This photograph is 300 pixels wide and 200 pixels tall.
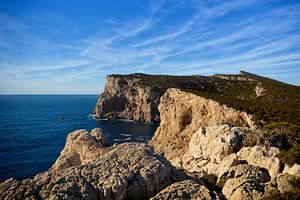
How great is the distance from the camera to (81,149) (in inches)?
1398

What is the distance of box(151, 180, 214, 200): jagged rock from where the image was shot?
1702cm

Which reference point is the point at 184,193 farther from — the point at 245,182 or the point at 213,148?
the point at 213,148

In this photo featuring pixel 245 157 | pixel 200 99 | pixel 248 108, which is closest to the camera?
pixel 245 157

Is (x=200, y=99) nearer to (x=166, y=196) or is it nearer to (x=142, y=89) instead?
(x=166, y=196)

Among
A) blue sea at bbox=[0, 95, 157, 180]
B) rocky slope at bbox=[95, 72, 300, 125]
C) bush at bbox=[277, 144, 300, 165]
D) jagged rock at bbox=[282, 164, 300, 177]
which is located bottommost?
blue sea at bbox=[0, 95, 157, 180]

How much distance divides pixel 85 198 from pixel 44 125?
333ft

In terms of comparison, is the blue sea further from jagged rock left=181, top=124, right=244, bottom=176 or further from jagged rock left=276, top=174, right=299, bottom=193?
jagged rock left=276, top=174, right=299, bottom=193

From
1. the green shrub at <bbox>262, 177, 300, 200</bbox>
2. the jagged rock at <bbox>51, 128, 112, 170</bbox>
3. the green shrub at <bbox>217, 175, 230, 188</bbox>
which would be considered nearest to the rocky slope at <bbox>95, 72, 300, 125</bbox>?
the jagged rock at <bbox>51, 128, 112, 170</bbox>

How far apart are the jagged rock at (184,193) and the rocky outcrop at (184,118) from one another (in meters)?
26.1

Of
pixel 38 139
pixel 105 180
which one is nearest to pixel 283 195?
pixel 105 180

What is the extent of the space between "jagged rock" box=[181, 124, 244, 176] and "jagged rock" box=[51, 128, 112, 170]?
10756mm

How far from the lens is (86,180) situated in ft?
58.8

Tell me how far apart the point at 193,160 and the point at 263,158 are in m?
12.7

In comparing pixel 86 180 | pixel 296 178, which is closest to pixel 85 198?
pixel 86 180
